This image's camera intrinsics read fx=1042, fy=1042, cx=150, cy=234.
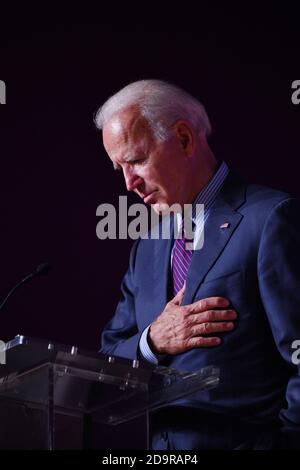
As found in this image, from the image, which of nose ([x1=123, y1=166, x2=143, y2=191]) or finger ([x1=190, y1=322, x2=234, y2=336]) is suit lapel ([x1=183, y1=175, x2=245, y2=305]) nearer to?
finger ([x1=190, y1=322, x2=234, y2=336])

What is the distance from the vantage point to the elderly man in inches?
96.1

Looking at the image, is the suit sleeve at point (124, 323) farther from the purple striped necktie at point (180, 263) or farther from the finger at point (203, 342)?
the finger at point (203, 342)

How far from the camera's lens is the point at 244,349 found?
250 centimetres

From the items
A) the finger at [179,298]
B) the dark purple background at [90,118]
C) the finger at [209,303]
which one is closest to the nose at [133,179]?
the finger at [179,298]

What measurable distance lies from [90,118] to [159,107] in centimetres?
94

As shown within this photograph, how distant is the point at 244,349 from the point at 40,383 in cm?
56

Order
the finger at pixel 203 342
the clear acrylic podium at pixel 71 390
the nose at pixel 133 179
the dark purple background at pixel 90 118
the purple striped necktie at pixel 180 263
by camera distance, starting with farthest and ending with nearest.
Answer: the dark purple background at pixel 90 118 → the nose at pixel 133 179 → the purple striped necktie at pixel 180 263 → the finger at pixel 203 342 → the clear acrylic podium at pixel 71 390

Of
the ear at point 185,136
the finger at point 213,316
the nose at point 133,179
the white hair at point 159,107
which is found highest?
the white hair at point 159,107

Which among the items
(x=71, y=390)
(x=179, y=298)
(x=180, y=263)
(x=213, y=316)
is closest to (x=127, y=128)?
(x=180, y=263)

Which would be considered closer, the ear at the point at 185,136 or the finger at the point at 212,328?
the finger at the point at 212,328

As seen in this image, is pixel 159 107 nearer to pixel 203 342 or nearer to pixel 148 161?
pixel 148 161

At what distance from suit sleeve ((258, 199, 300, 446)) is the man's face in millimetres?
373

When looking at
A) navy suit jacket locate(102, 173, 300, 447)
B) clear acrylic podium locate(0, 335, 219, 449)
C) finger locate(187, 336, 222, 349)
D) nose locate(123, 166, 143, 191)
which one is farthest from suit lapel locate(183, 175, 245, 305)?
clear acrylic podium locate(0, 335, 219, 449)

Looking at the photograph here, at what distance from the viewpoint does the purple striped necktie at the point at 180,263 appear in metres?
2.79
